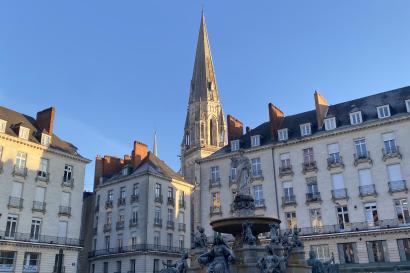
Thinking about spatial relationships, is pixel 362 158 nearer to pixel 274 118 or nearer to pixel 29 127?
pixel 274 118

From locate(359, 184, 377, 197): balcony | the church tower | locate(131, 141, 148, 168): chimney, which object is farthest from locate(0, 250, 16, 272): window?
the church tower

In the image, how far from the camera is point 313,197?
120 ft

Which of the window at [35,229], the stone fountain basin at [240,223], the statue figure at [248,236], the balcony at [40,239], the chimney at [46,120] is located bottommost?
the statue figure at [248,236]

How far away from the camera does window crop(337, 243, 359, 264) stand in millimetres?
33281

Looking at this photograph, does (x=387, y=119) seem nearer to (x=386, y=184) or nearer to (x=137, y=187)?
(x=386, y=184)

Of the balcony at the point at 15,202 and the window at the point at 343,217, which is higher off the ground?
the balcony at the point at 15,202

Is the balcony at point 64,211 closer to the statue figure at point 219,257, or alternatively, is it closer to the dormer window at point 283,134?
the dormer window at point 283,134

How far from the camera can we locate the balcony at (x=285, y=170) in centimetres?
3844

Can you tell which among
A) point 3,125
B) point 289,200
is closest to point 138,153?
point 3,125

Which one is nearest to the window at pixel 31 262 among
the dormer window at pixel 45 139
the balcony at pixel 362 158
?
the dormer window at pixel 45 139

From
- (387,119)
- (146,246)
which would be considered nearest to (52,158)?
(146,246)

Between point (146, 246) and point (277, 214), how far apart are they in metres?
14.2

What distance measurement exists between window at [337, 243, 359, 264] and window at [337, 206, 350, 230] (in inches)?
60.9

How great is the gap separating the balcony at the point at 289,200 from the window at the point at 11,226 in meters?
23.7
